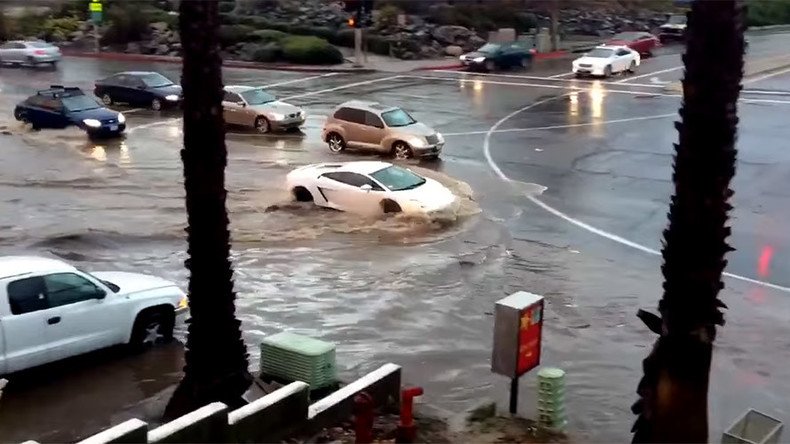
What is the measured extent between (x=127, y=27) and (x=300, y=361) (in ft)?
164

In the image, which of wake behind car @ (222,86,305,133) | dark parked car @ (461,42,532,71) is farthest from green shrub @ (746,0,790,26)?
wake behind car @ (222,86,305,133)

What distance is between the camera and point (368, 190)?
19.8 metres

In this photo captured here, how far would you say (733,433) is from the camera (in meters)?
8.38

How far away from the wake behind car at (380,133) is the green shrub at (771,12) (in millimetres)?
54550

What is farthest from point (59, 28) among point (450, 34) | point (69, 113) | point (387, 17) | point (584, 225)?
point (584, 225)

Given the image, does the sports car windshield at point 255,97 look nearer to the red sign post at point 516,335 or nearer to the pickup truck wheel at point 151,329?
the pickup truck wheel at point 151,329

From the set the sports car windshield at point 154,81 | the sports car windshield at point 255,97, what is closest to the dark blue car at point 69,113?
the sports car windshield at point 255,97

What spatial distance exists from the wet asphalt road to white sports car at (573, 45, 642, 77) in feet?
34.1

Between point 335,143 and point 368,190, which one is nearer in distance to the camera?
point 368,190

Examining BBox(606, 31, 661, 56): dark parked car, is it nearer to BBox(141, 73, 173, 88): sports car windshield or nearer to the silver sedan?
BBox(141, 73, 173, 88): sports car windshield

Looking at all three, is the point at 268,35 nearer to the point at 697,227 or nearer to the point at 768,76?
the point at 768,76

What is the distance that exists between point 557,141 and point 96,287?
1930 cm

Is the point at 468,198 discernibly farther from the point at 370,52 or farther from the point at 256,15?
the point at 256,15

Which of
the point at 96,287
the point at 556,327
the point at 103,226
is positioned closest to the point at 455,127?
the point at 103,226
